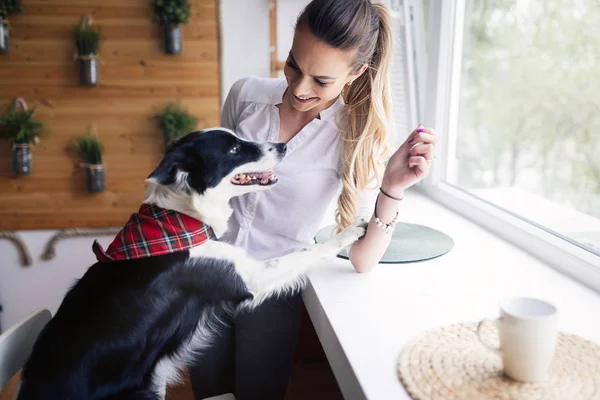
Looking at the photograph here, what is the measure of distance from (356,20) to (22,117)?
2049 mm

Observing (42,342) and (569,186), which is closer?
(42,342)

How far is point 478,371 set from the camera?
2.74 ft

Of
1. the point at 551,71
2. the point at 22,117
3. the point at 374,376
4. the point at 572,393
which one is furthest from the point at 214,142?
the point at 22,117

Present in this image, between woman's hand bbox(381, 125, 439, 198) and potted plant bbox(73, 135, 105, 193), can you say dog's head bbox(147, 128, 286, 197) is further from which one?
potted plant bbox(73, 135, 105, 193)

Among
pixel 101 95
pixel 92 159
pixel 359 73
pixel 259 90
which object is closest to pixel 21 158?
pixel 92 159

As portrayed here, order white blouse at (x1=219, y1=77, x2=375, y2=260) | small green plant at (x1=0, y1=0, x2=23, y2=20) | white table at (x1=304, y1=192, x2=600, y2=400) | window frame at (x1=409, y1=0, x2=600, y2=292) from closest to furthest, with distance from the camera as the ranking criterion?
white table at (x1=304, y1=192, x2=600, y2=400) → white blouse at (x1=219, y1=77, x2=375, y2=260) → window frame at (x1=409, y1=0, x2=600, y2=292) → small green plant at (x1=0, y1=0, x2=23, y2=20)

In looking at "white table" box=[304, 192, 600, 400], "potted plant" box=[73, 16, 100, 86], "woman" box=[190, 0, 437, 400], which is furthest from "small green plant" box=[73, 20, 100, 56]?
"white table" box=[304, 192, 600, 400]

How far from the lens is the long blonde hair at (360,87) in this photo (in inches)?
47.4

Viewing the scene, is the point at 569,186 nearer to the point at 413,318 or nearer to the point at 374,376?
the point at 413,318

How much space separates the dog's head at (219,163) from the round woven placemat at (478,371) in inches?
23.0

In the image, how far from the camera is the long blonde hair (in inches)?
47.4

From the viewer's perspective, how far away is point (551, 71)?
164cm

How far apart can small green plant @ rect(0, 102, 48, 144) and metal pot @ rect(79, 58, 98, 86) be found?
12.2 inches

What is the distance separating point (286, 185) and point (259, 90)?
30cm
